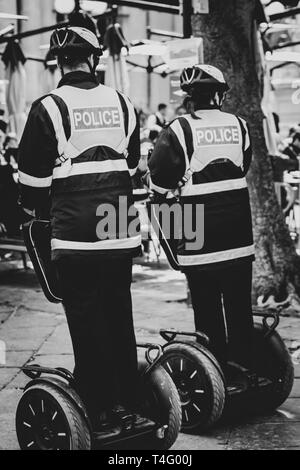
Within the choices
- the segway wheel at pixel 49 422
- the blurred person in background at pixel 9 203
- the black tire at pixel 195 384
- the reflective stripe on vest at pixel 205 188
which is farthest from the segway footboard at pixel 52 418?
the blurred person in background at pixel 9 203

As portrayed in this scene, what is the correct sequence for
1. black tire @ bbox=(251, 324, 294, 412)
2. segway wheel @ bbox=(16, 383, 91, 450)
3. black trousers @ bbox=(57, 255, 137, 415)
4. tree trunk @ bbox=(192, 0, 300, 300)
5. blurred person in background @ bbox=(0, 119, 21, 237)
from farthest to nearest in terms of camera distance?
blurred person in background @ bbox=(0, 119, 21, 237)
tree trunk @ bbox=(192, 0, 300, 300)
black tire @ bbox=(251, 324, 294, 412)
black trousers @ bbox=(57, 255, 137, 415)
segway wheel @ bbox=(16, 383, 91, 450)

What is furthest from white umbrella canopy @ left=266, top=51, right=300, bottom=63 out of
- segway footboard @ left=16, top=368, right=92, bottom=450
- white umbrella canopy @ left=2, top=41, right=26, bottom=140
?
segway footboard @ left=16, top=368, right=92, bottom=450

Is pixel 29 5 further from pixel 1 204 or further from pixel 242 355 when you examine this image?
pixel 242 355

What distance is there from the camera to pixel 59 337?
7.19m

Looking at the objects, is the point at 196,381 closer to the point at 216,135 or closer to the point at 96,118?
the point at 216,135

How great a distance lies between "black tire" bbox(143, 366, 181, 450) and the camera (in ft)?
13.8

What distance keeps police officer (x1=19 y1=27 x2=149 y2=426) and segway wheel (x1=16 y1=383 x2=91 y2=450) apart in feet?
0.55

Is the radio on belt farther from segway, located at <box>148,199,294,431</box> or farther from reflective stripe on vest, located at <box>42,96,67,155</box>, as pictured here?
reflective stripe on vest, located at <box>42,96,67,155</box>

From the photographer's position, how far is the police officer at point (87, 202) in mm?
4023

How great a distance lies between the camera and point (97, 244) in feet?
13.3

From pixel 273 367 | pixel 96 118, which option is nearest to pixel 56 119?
pixel 96 118

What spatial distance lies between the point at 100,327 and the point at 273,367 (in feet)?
4.59
